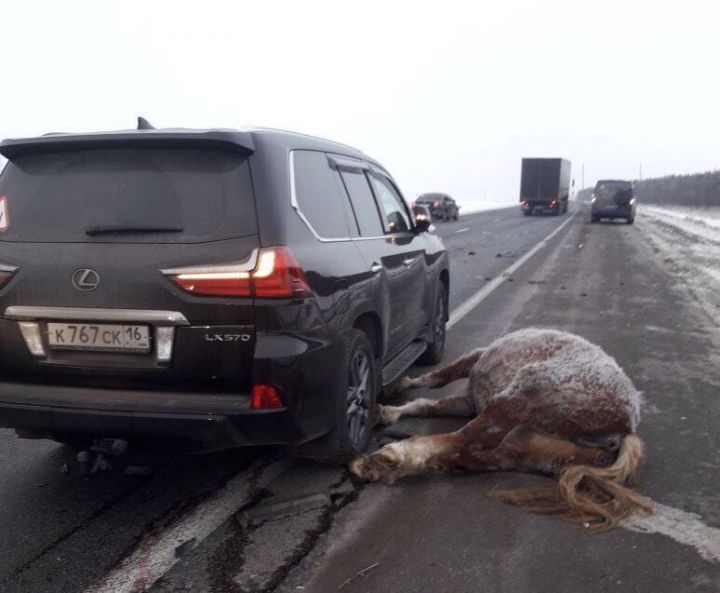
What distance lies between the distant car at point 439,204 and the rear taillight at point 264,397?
33.1m

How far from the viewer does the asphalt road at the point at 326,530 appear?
2.68 meters

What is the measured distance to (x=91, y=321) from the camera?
3000 mm

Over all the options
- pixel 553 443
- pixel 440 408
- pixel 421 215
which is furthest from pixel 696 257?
pixel 553 443

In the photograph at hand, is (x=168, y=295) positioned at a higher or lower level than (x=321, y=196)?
lower

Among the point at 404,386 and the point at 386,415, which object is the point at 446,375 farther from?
the point at 386,415

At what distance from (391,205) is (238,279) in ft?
8.43

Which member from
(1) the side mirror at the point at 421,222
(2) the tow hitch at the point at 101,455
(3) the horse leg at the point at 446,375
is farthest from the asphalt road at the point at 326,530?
(1) the side mirror at the point at 421,222

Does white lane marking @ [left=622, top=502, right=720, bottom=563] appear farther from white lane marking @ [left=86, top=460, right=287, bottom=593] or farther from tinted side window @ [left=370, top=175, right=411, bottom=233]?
tinted side window @ [left=370, top=175, right=411, bottom=233]

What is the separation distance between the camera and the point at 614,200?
3184 cm

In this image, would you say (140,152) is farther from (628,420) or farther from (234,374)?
(628,420)

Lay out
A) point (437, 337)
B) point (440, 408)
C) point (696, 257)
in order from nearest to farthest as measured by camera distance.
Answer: point (440, 408) < point (437, 337) < point (696, 257)

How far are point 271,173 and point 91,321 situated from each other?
1.08 meters

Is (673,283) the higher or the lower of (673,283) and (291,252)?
the lower

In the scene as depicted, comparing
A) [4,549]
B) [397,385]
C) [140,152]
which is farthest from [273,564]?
[397,385]
